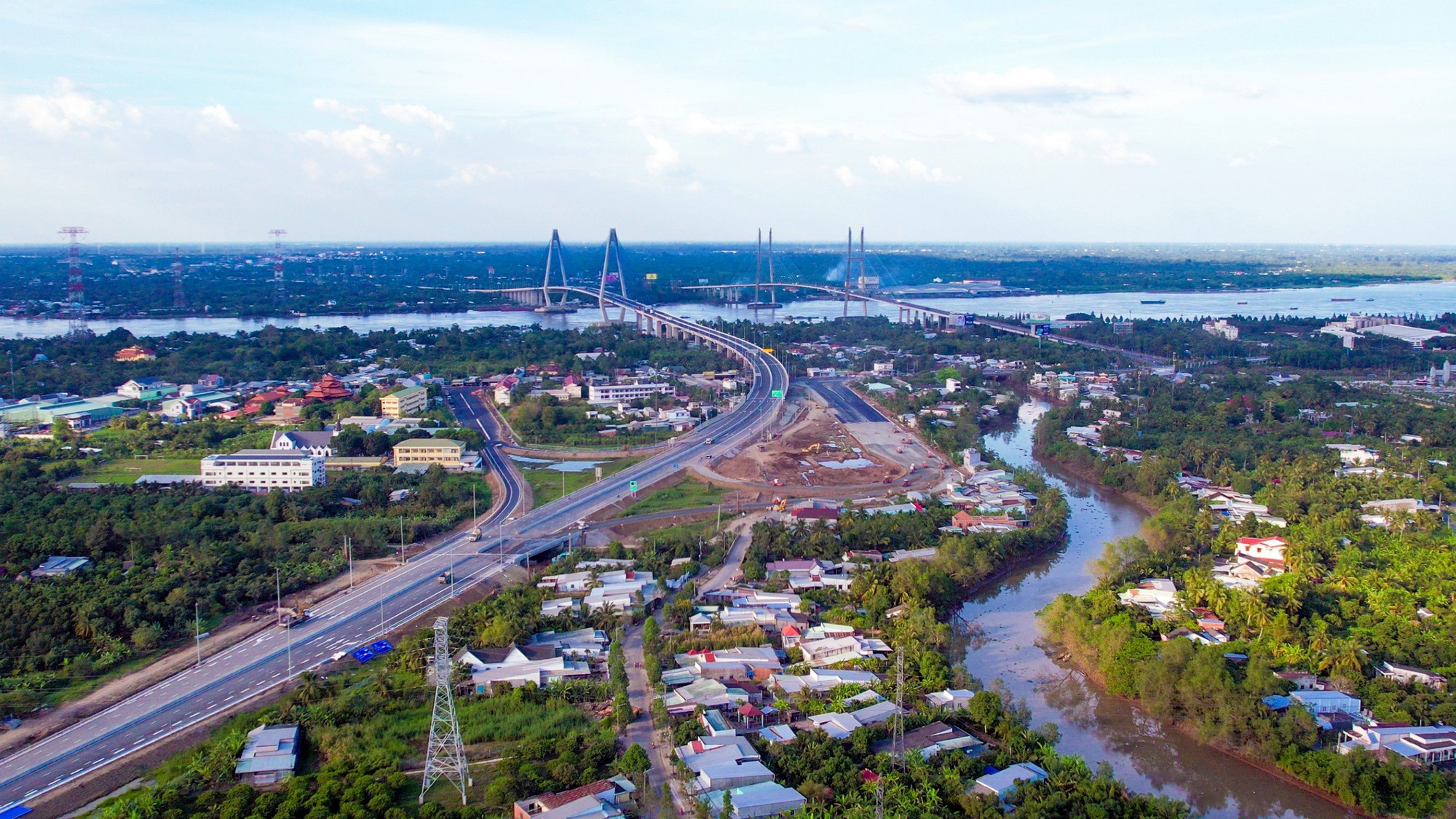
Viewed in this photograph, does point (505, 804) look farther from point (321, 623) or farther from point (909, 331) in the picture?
point (909, 331)

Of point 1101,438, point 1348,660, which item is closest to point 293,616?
point 1348,660

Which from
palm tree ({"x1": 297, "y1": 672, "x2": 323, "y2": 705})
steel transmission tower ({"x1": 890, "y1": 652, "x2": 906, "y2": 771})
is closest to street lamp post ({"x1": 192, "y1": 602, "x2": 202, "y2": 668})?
palm tree ({"x1": 297, "y1": 672, "x2": 323, "y2": 705})

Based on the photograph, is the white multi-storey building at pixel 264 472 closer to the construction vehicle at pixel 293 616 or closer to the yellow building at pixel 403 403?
the yellow building at pixel 403 403

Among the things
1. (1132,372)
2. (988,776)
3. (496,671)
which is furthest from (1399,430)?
(496,671)

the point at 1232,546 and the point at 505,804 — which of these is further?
the point at 1232,546

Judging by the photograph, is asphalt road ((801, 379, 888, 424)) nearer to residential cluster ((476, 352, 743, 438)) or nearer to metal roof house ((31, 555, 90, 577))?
residential cluster ((476, 352, 743, 438))

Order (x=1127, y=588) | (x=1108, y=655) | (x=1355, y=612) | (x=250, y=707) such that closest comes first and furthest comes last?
(x=250, y=707) < (x=1108, y=655) < (x=1355, y=612) < (x=1127, y=588)

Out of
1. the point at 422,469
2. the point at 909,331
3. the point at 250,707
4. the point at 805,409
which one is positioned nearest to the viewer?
the point at 250,707

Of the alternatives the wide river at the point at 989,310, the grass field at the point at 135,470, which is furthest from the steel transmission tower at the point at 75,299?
the grass field at the point at 135,470
